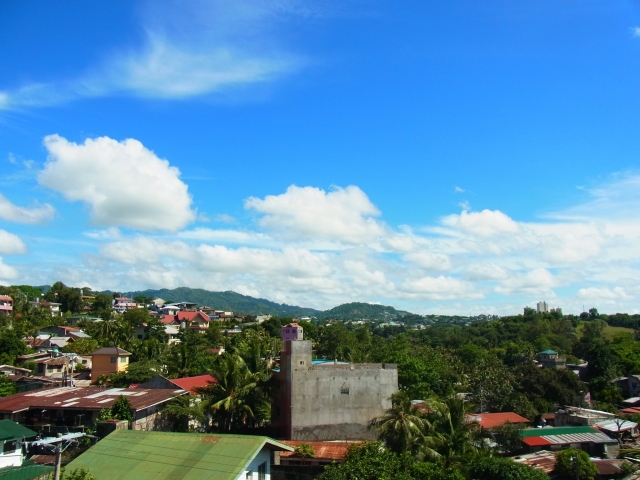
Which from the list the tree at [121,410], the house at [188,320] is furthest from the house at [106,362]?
the house at [188,320]

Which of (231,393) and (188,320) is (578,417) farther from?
(188,320)

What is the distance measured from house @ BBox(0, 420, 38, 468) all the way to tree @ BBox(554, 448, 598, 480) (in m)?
26.2

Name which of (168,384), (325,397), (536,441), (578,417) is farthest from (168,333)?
(536,441)

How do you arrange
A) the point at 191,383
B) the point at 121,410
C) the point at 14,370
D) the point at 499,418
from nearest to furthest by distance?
the point at 121,410 → the point at 191,383 → the point at 499,418 → the point at 14,370

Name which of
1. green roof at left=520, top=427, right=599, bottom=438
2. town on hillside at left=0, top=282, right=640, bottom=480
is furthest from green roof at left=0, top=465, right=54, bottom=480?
green roof at left=520, top=427, right=599, bottom=438

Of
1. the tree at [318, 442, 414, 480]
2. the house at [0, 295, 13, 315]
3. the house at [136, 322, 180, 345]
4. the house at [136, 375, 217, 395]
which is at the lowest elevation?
the tree at [318, 442, 414, 480]

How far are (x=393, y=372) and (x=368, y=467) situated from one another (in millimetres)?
15366

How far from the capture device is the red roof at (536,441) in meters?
35.0

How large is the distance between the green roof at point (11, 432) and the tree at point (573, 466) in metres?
26.1

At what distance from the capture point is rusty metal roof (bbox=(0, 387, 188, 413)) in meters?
26.9

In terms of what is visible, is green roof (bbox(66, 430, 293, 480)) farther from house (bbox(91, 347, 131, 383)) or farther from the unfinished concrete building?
house (bbox(91, 347, 131, 383))

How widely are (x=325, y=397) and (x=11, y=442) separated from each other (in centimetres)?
1736

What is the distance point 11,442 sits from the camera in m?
22.7

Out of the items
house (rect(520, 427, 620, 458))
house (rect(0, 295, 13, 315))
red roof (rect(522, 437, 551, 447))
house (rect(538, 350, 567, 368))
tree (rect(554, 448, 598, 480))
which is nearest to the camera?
tree (rect(554, 448, 598, 480))
